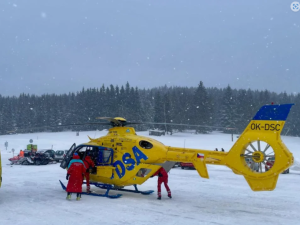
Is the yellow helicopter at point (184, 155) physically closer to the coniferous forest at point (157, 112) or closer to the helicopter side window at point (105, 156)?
the helicopter side window at point (105, 156)

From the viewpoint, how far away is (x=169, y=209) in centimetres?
983

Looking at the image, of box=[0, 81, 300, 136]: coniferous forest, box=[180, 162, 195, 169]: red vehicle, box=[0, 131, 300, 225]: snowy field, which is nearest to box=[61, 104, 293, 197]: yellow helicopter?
box=[0, 131, 300, 225]: snowy field

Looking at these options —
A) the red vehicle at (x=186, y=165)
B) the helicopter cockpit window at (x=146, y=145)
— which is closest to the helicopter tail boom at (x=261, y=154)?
the helicopter cockpit window at (x=146, y=145)

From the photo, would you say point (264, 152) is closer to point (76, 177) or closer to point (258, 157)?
point (258, 157)

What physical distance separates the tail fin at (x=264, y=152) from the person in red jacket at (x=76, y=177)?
5.08m

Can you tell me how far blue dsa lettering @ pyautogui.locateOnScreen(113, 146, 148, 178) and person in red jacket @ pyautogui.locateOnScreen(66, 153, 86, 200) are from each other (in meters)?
1.30

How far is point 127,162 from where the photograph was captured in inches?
460

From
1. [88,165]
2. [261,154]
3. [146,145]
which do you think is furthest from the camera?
[88,165]

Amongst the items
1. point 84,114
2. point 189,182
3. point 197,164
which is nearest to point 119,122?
point 197,164

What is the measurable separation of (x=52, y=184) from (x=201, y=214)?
26.4 feet

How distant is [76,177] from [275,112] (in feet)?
23.0

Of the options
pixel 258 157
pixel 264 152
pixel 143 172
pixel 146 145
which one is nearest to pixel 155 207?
pixel 143 172

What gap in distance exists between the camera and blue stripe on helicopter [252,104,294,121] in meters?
9.27

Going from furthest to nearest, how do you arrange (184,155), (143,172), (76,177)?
(143,172) → (76,177) → (184,155)
